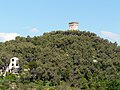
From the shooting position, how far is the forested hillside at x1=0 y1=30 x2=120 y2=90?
32.4m

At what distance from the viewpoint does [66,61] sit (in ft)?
114

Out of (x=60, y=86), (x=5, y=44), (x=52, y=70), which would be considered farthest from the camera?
(x=5, y=44)

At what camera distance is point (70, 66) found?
34719mm

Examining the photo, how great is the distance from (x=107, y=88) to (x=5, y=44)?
13.5 metres

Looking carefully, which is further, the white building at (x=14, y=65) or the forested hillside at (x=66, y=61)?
the white building at (x=14, y=65)

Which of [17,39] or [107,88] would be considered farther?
[17,39]

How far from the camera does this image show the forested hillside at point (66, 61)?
32375 millimetres

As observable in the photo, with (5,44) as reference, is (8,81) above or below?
below

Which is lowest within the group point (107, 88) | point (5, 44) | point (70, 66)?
point (107, 88)

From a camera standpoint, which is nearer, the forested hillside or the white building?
the forested hillside

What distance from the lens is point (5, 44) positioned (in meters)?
40.8

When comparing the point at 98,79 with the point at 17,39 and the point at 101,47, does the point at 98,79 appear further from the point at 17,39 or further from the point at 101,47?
the point at 17,39

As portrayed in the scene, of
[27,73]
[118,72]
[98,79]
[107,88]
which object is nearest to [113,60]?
[118,72]

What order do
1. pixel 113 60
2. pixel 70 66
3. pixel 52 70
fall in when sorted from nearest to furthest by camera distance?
pixel 52 70 < pixel 70 66 < pixel 113 60
